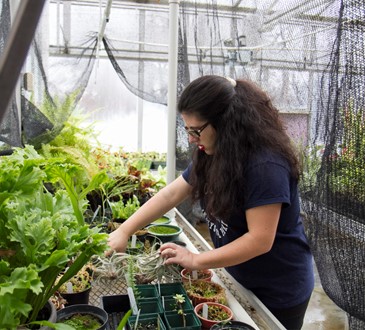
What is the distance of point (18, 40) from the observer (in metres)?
0.28

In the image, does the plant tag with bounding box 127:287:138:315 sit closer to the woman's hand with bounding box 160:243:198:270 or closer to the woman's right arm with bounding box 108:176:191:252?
the woman's hand with bounding box 160:243:198:270

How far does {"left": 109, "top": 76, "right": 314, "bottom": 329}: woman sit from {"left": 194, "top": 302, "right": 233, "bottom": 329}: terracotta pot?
13cm

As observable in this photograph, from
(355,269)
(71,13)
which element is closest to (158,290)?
(355,269)

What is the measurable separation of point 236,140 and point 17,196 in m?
0.67

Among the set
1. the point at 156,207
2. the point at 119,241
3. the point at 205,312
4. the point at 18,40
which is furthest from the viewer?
the point at 156,207

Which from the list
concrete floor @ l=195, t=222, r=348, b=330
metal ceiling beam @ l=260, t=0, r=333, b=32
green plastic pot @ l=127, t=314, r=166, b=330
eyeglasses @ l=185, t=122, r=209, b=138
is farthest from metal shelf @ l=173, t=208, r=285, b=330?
concrete floor @ l=195, t=222, r=348, b=330

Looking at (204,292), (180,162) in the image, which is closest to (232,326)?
(204,292)

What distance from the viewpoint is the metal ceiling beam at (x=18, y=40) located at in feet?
0.91

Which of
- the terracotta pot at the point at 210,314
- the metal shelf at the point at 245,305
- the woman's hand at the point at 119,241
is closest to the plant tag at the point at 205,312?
the terracotta pot at the point at 210,314

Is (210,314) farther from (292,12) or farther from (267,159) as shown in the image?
(292,12)

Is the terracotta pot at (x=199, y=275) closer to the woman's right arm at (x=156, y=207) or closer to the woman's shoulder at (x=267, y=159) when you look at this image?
the woman's right arm at (x=156, y=207)

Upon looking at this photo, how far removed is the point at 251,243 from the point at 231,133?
34cm

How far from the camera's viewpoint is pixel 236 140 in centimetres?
117

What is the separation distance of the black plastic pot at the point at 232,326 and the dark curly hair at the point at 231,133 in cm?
34
